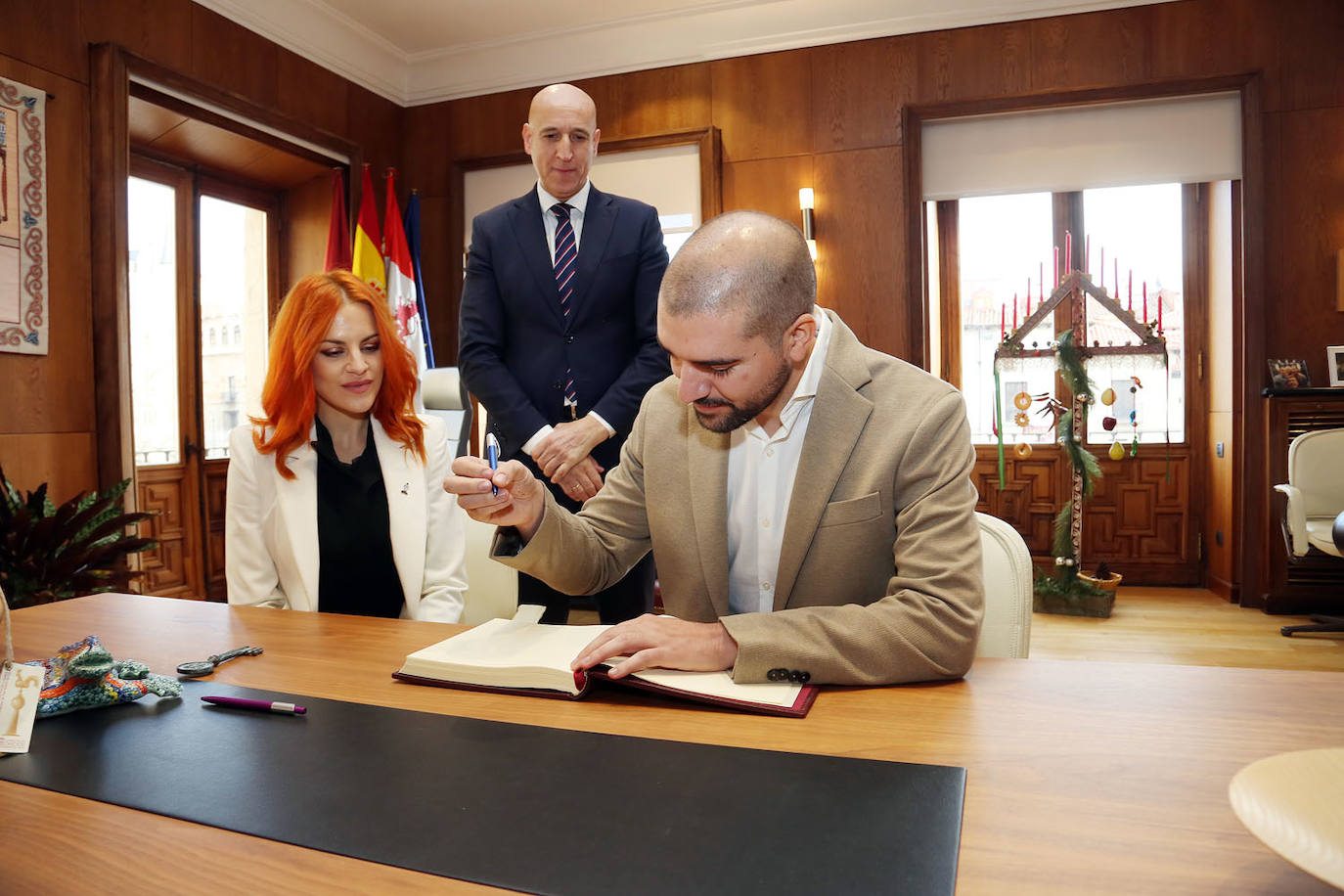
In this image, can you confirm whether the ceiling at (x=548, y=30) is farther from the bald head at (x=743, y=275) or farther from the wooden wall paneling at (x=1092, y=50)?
the bald head at (x=743, y=275)

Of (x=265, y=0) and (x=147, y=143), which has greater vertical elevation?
(x=265, y=0)

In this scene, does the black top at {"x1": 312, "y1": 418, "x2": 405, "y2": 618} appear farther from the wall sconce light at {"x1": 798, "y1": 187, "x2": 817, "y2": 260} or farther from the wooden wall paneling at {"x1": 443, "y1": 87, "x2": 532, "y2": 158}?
the wooden wall paneling at {"x1": 443, "y1": 87, "x2": 532, "y2": 158}

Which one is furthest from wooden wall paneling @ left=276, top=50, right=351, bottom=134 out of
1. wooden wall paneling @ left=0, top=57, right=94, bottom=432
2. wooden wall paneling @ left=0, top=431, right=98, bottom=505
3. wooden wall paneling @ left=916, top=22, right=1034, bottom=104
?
wooden wall paneling @ left=916, top=22, right=1034, bottom=104

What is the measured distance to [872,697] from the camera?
1020 millimetres

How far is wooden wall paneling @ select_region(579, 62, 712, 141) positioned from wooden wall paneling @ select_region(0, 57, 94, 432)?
2.61 metres

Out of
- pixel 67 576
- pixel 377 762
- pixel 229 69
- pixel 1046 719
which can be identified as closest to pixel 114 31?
pixel 229 69

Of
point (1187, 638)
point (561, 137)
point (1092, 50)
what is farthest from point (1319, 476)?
point (561, 137)

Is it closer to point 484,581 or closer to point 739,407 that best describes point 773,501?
point 739,407

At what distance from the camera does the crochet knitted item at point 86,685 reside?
1033 mm

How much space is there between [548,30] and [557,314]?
11.8 feet

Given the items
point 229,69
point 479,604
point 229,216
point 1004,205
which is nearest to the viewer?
point 479,604

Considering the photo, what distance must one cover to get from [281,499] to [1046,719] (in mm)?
1509

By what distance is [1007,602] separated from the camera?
1.34 m

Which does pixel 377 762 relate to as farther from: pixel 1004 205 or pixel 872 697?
pixel 1004 205
